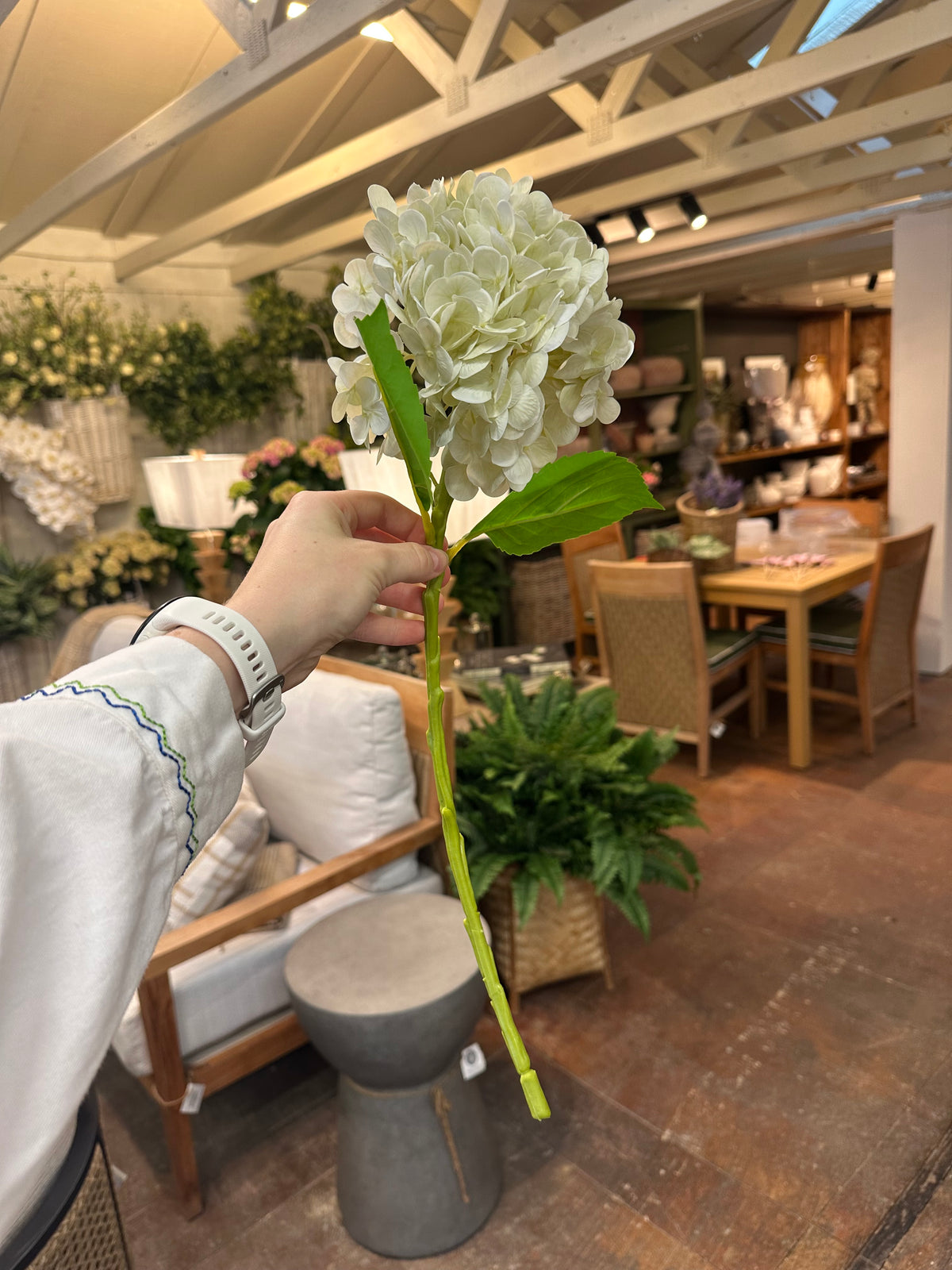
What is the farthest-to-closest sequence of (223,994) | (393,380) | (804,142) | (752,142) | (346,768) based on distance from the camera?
(752,142)
(804,142)
(346,768)
(223,994)
(393,380)

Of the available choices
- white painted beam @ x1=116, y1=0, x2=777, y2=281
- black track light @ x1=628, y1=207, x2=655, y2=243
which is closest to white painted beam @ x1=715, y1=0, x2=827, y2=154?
white painted beam @ x1=116, y1=0, x2=777, y2=281

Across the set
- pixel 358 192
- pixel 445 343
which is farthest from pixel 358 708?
pixel 358 192

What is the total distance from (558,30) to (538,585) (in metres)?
3.21

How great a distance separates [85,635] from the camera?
155 inches

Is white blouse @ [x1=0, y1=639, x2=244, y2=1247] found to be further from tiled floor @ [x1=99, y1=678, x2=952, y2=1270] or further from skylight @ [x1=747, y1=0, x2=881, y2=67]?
skylight @ [x1=747, y1=0, x2=881, y2=67]

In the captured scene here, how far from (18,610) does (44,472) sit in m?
0.66

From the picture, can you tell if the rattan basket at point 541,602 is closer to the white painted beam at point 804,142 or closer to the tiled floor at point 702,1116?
the white painted beam at point 804,142

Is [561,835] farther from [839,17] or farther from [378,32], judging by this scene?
[839,17]

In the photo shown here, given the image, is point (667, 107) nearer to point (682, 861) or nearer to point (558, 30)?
point (558, 30)

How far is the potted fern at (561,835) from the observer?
2334 mm

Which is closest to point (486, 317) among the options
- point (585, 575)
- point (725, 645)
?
point (725, 645)

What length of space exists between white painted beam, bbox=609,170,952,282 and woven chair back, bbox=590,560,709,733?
6.74 ft

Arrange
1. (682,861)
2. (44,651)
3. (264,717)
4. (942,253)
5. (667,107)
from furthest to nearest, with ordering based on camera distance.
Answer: (942,253) < (44,651) < (667,107) < (682,861) < (264,717)

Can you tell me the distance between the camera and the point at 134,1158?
6.95ft
